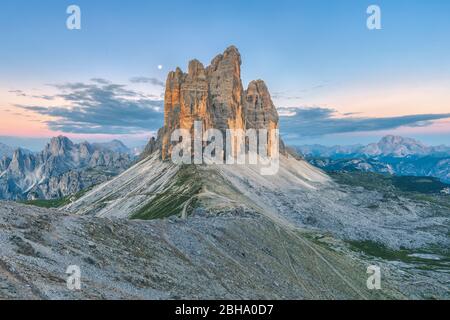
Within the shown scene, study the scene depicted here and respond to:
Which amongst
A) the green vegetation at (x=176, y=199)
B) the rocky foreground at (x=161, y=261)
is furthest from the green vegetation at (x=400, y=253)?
the green vegetation at (x=176, y=199)

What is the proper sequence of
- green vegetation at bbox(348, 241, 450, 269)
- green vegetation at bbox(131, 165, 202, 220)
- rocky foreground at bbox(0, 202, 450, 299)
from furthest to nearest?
green vegetation at bbox(131, 165, 202, 220) < green vegetation at bbox(348, 241, 450, 269) < rocky foreground at bbox(0, 202, 450, 299)

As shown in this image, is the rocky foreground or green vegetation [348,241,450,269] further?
green vegetation [348,241,450,269]

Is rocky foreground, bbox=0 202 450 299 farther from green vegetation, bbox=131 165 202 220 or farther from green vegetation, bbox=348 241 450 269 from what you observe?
green vegetation, bbox=131 165 202 220

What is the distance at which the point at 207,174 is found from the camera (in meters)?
178

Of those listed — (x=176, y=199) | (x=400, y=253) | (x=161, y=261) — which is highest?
(x=161, y=261)

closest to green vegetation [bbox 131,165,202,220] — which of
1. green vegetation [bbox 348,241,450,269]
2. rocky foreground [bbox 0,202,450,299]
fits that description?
rocky foreground [bbox 0,202,450,299]

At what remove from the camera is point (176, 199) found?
147375mm

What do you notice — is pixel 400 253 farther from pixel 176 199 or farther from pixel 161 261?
pixel 161 261

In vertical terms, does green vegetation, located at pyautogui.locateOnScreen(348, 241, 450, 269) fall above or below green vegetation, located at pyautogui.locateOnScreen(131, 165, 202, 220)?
below

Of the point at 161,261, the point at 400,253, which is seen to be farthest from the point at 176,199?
the point at 161,261

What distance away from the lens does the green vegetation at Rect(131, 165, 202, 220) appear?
438ft
